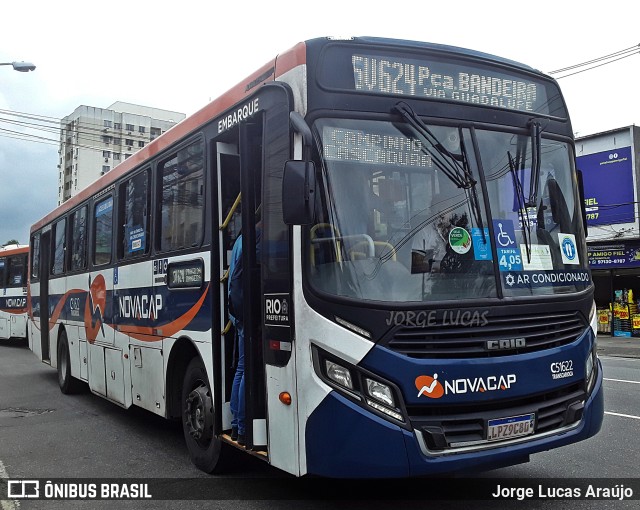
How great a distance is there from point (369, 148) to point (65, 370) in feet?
28.0

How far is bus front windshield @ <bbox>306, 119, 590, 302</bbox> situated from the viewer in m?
4.09

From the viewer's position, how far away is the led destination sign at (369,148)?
13.8ft

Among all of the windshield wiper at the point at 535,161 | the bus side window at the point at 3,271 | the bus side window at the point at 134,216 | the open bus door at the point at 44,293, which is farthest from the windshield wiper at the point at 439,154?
the bus side window at the point at 3,271

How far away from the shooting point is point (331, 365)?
13.1 ft

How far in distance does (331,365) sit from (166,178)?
3492 mm

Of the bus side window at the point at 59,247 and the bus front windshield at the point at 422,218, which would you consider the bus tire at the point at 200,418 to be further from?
the bus side window at the point at 59,247

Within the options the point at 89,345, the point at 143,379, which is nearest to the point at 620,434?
the point at 143,379

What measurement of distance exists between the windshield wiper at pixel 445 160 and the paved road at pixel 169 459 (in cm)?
224

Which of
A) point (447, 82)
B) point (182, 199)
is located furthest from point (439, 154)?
point (182, 199)

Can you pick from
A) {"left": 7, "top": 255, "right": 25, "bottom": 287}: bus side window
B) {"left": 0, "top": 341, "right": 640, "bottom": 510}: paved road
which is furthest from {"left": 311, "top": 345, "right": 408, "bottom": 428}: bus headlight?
{"left": 7, "top": 255, "right": 25, "bottom": 287}: bus side window

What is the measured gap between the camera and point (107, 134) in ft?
267

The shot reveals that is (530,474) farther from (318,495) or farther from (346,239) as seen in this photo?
(346,239)

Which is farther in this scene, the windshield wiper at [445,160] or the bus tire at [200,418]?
the bus tire at [200,418]

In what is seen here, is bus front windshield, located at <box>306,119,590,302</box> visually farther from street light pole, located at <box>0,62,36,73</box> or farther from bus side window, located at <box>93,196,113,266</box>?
street light pole, located at <box>0,62,36,73</box>
